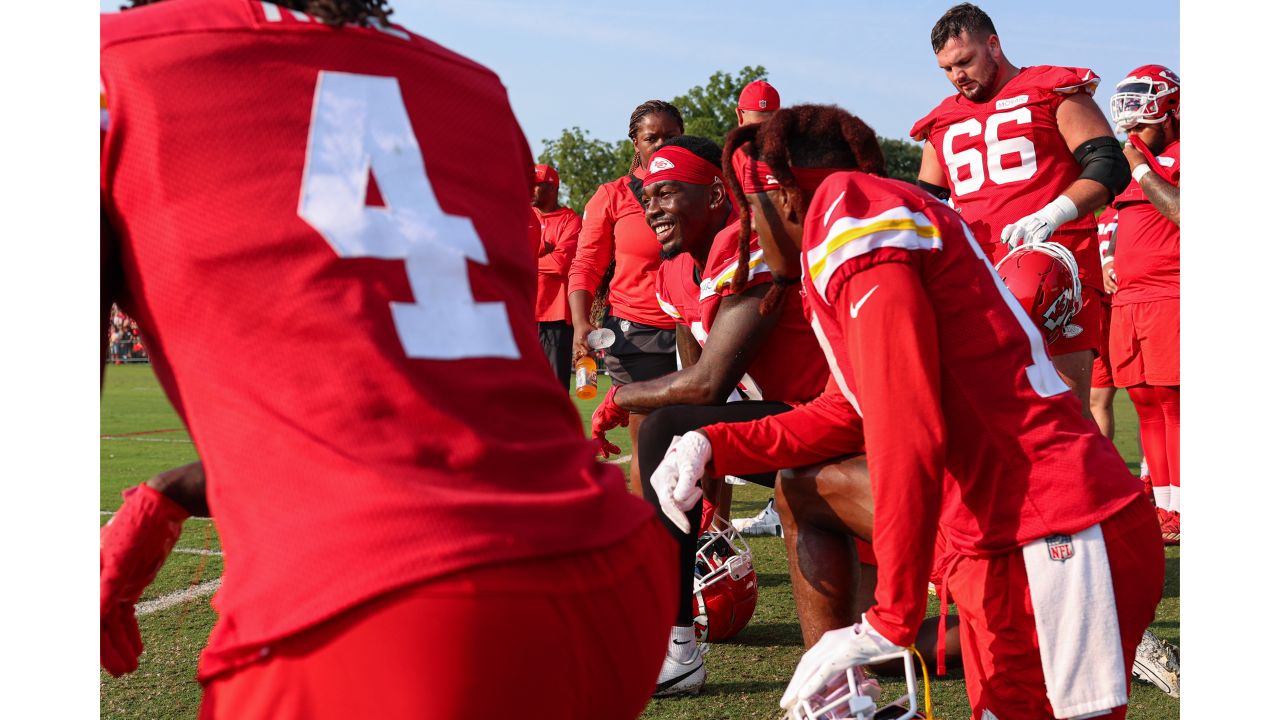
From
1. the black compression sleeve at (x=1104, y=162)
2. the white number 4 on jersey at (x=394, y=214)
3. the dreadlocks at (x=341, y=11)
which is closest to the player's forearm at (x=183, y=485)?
the white number 4 on jersey at (x=394, y=214)

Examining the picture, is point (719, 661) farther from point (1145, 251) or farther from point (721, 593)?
point (1145, 251)

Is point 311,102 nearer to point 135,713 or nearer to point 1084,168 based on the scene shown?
point 135,713

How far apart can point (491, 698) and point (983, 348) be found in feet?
4.70

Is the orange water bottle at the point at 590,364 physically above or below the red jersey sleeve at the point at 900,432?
below

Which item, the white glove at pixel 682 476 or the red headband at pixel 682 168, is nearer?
the white glove at pixel 682 476

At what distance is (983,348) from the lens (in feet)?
8.00

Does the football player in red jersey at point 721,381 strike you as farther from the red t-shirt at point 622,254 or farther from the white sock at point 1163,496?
the white sock at point 1163,496

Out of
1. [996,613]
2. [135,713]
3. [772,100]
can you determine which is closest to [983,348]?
[996,613]

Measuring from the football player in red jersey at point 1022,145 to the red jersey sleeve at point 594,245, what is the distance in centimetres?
270

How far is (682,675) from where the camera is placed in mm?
4074

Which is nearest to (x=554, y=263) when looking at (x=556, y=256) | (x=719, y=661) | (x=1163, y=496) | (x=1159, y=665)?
(x=556, y=256)

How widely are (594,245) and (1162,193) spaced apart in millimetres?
3413

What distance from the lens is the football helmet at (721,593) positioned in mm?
4586

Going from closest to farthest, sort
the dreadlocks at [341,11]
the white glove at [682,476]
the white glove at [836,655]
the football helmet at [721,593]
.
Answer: the dreadlocks at [341,11], the white glove at [836,655], the white glove at [682,476], the football helmet at [721,593]
